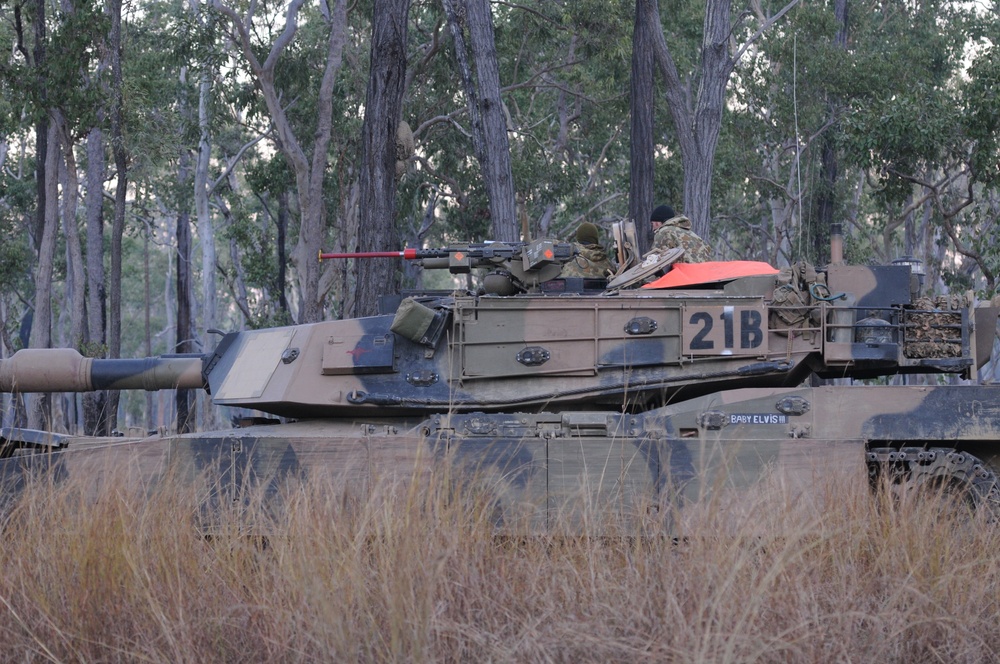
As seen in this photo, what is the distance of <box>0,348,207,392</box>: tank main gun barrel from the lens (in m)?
9.68

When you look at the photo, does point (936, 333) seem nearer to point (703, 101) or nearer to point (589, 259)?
point (589, 259)

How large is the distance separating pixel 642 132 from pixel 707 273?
10015 millimetres

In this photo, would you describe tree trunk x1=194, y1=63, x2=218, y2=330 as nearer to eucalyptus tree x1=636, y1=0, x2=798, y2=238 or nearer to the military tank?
eucalyptus tree x1=636, y1=0, x2=798, y2=238

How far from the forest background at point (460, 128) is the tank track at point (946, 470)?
7.74m

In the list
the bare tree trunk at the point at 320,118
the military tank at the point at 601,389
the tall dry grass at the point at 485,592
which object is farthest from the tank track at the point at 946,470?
the bare tree trunk at the point at 320,118

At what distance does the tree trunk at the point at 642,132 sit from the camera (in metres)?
18.8

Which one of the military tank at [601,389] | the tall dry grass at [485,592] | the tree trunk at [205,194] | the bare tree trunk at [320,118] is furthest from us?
the tree trunk at [205,194]

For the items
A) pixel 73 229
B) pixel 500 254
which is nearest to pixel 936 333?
pixel 500 254

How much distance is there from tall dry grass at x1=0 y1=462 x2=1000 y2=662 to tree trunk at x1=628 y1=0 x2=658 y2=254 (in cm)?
1218

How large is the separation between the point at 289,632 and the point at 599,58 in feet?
75.6

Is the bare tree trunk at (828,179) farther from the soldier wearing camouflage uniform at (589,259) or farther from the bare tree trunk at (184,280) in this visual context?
the soldier wearing camouflage uniform at (589,259)

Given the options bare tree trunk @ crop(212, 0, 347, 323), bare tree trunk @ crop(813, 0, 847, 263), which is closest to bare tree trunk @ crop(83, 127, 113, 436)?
bare tree trunk @ crop(212, 0, 347, 323)

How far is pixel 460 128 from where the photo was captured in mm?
25406

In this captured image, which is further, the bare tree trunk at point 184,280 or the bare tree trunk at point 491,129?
the bare tree trunk at point 184,280
